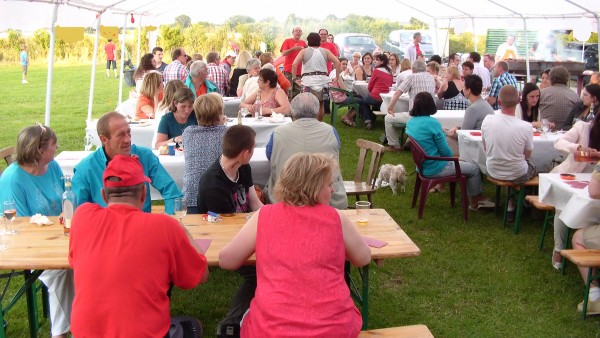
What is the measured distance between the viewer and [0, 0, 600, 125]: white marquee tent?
653 centimetres

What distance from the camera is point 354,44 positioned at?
18.7 meters

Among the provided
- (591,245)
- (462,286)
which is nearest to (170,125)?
(462,286)

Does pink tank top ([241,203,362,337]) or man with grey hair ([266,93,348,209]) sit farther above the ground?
man with grey hair ([266,93,348,209])

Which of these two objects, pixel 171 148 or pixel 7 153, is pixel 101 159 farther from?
pixel 171 148

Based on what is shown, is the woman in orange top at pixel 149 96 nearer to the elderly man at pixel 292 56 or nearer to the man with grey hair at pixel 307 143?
the man with grey hair at pixel 307 143

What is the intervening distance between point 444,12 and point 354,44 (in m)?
4.91

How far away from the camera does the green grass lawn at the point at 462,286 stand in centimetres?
367

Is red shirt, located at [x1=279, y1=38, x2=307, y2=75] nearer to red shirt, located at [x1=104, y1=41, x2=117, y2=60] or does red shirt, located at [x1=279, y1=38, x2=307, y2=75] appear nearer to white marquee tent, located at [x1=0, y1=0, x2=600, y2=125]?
white marquee tent, located at [x1=0, y1=0, x2=600, y2=125]

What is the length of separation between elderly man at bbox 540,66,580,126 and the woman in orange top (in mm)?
4051

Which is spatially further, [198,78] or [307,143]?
[198,78]

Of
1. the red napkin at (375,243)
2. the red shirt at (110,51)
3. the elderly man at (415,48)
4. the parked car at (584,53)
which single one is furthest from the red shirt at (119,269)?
the red shirt at (110,51)

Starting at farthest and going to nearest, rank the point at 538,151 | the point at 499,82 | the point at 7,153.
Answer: the point at 499,82
the point at 538,151
the point at 7,153

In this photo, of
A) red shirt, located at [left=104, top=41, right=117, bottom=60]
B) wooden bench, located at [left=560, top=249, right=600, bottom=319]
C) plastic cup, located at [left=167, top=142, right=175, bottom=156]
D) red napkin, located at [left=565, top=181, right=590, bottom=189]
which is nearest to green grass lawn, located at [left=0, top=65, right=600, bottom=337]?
wooden bench, located at [left=560, top=249, right=600, bottom=319]

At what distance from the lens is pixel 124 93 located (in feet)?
50.8
